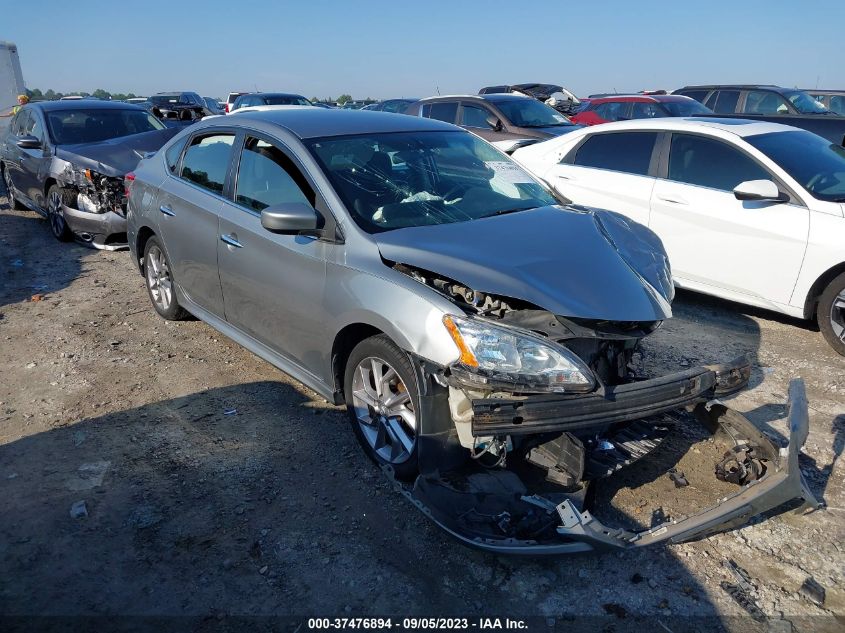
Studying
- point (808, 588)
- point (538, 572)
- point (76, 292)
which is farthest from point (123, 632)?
point (76, 292)

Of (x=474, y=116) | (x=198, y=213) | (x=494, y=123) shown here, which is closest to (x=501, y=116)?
(x=494, y=123)

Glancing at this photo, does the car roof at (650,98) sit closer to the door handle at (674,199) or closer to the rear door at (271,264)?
the door handle at (674,199)

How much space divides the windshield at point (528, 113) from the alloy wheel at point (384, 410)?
8636 mm

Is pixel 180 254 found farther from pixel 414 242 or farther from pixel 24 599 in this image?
pixel 24 599

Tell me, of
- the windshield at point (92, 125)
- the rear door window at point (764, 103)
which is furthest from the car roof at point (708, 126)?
the rear door window at point (764, 103)

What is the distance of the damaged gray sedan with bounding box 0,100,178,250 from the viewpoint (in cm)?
831

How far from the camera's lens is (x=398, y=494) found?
11.5 feet

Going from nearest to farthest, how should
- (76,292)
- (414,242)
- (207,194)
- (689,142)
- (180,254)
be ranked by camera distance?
(414,242)
(207,194)
(180,254)
(689,142)
(76,292)

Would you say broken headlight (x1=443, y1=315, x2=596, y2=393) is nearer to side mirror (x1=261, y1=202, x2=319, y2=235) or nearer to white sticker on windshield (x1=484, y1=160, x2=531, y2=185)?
side mirror (x1=261, y1=202, x2=319, y2=235)

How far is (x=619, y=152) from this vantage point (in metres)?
6.65

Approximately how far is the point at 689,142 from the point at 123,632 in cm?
581

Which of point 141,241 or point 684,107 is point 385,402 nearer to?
point 141,241

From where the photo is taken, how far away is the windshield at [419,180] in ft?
12.2

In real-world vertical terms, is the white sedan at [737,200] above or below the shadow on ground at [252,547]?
above
